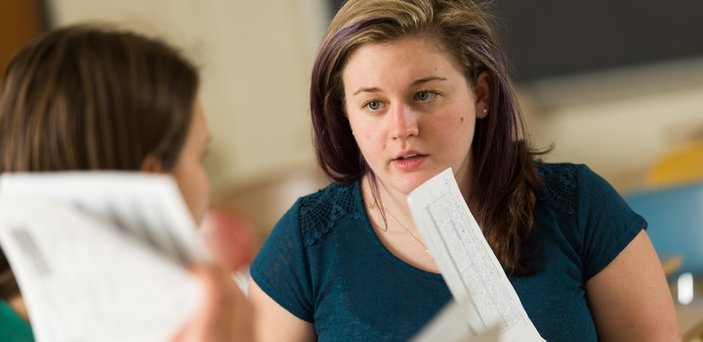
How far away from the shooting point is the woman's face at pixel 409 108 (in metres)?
1.42

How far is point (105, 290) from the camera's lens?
0.94 meters

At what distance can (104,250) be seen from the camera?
0.93 m

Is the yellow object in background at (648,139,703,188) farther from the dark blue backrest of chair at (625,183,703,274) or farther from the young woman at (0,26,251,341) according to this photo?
A: the young woman at (0,26,251,341)

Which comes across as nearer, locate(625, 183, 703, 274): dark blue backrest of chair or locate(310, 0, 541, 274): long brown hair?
locate(310, 0, 541, 274): long brown hair

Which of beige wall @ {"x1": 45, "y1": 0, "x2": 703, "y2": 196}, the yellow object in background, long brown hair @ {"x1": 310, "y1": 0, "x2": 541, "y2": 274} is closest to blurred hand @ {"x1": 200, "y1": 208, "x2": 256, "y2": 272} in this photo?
beige wall @ {"x1": 45, "y1": 0, "x2": 703, "y2": 196}

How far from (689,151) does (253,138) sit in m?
2.69

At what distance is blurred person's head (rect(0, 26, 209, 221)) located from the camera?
99cm

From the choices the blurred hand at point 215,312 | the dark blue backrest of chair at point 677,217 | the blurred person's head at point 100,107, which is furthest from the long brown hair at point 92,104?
the dark blue backrest of chair at point 677,217

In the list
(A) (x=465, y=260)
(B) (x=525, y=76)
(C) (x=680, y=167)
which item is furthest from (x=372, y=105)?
(B) (x=525, y=76)

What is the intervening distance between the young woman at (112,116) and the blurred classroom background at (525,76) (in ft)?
9.72

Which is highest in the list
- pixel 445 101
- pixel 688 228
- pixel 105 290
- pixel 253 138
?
pixel 445 101

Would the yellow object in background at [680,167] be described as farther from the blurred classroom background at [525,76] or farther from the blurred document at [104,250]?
the blurred document at [104,250]

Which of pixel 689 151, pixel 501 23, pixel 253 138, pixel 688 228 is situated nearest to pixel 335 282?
pixel 501 23

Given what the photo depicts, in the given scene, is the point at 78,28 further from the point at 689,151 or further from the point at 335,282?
the point at 689,151
